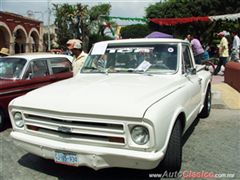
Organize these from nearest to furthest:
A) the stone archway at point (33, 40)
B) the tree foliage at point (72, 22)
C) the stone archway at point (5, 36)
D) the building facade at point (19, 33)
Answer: the stone archway at point (5, 36)
the building facade at point (19, 33)
the stone archway at point (33, 40)
the tree foliage at point (72, 22)

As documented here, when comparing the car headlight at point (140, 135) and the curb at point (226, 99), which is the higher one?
the car headlight at point (140, 135)

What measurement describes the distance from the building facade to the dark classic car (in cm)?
3160

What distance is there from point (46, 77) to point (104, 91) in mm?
4046

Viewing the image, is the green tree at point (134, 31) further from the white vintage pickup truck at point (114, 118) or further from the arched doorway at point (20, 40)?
the white vintage pickup truck at point (114, 118)

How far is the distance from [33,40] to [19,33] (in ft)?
13.6

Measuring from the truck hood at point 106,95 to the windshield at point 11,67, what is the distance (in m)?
2.86

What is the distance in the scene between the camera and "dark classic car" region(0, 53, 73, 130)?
22.4ft

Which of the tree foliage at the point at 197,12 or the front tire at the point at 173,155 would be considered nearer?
the front tire at the point at 173,155

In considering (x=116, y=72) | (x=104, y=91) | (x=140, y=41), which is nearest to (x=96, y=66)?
(x=116, y=72)

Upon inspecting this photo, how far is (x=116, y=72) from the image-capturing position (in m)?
5.27

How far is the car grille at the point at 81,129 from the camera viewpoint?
3561mm

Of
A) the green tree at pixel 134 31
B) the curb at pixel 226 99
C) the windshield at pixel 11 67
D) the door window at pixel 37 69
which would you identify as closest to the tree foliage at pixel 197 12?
the green tree at pixel 134 31

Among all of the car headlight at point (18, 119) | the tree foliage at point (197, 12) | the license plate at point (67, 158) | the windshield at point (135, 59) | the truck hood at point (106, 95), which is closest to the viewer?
Result: the truck hood at point (106, 95)

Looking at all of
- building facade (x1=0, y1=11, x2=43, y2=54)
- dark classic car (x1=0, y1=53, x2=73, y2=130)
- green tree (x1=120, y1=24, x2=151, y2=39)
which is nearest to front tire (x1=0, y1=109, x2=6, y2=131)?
dark classic car (x1=0, y1=53, x2=73, y2=130)
